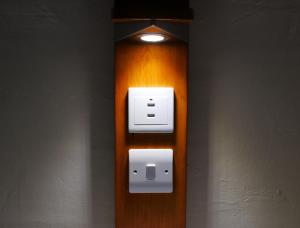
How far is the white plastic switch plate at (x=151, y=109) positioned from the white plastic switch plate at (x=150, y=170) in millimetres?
79

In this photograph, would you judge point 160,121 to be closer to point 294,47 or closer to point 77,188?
point 77,188

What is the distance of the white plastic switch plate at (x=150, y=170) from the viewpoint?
1.17 m

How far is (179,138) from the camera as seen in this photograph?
3.90 ft

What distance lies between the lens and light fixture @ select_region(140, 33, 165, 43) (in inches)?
43.1

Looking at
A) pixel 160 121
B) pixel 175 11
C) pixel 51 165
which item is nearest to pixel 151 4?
pixel 175 11

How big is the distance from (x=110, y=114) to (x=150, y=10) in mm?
456

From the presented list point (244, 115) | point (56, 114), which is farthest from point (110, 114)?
point (244, 115)

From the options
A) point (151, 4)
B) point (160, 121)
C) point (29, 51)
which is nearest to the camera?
point (151, 4)

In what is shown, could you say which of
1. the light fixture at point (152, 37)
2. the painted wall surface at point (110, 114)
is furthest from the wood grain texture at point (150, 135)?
the painted wall surface at point (110, 114)

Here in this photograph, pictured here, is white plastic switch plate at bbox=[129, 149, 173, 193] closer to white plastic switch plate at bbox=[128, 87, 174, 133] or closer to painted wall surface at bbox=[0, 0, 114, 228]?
white plastic switch plate at bbox=[128, 87, 174, 133]

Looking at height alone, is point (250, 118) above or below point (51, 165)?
above

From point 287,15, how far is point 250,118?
0.41 metres

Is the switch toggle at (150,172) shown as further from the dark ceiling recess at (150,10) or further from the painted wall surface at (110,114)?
the dark ceiling recess at (150,10)

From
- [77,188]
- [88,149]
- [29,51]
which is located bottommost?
[77,188]
